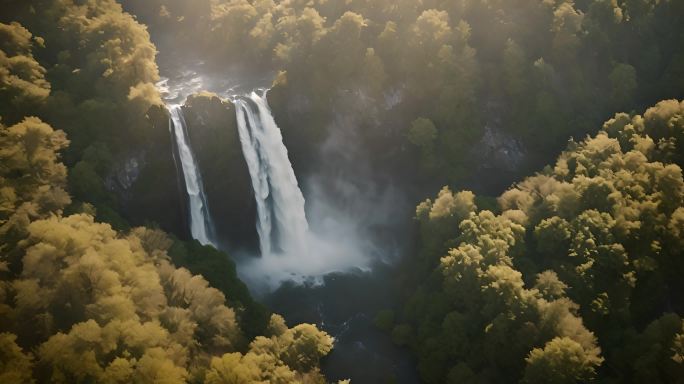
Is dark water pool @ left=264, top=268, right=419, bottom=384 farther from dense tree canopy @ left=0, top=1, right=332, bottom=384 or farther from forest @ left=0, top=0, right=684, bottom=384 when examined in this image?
dense tree canopy @ left=0, top=1, right=332, bottom=384

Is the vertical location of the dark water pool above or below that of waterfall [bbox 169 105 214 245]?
below

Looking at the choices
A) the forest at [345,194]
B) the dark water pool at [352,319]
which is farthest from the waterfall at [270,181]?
the dark water pool at [352,319]

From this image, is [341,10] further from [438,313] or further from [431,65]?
[438,313]

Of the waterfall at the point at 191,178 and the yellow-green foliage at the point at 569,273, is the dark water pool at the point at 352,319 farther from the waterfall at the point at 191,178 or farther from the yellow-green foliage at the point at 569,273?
the waterfall at the point at 191,178

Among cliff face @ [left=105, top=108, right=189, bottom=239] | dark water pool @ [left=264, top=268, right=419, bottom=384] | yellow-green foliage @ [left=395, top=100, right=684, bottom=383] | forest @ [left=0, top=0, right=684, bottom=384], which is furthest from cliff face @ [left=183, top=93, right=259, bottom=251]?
yellow-green foliage @ [left=395, top=100, right=684, bottom=383]

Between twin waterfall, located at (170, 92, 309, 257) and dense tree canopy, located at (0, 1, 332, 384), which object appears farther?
twin waterfall, located at (170, 92, 309, 257)

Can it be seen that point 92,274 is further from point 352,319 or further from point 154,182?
point 352,319

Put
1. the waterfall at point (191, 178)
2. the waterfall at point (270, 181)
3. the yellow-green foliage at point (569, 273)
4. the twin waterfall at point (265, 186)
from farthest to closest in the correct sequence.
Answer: the waterfall at point (270, 181), the twin waterfall at point (265, 186), the waterfall at point (191, 178), the yellow-green foliage at point (569, 273)

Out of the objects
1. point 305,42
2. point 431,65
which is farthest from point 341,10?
point 431,65
